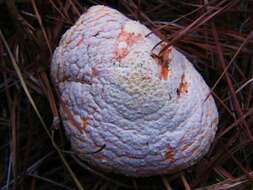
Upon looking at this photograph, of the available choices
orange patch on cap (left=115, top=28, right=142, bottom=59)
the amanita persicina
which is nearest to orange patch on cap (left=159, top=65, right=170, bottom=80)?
the amanita persicina

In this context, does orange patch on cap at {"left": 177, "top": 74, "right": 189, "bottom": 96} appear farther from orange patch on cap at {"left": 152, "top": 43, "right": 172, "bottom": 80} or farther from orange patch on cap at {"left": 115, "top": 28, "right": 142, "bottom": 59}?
orange patch on cap at {"left": 115, "top": 28, "right": 142, "bottom": 59}

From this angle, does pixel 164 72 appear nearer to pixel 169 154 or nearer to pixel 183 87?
pixel 183 87

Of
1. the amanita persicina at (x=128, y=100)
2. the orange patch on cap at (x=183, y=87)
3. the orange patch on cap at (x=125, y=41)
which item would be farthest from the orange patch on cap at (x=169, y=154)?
the orange patch on cap at (x=125, y=41)

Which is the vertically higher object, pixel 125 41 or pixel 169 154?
pixel 125 41

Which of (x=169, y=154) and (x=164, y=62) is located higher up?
(x=164, y=62)

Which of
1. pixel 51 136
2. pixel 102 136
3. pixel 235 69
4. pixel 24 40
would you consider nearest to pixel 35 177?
pixel 51 136

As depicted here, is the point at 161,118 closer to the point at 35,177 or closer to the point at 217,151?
the point at 217,151

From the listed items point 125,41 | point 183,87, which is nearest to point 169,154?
point 183,87

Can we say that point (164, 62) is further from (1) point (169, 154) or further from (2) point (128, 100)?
(1) point (169, 154)

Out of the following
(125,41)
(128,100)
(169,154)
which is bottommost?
(169,154)
